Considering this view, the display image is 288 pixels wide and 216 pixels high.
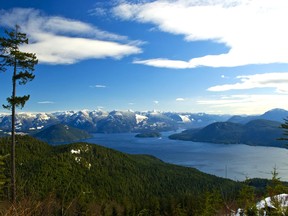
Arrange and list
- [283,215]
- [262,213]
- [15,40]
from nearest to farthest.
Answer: [283,215]
[262,213]
[15,40]

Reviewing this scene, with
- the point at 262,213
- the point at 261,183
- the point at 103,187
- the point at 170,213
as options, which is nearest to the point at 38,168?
the point at 103,187

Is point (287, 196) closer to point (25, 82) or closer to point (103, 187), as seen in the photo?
point (25, 82)

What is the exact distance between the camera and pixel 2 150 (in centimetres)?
17350

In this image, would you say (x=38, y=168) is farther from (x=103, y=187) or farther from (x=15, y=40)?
(x=15, y=40)

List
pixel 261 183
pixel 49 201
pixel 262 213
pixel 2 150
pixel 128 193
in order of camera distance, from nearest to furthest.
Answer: pixel 49 201 → pixel 262 213 → pixel 2 150 → pixel 128 193 → pixel 261 183

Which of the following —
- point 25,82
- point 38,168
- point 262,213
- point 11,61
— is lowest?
point 38,168

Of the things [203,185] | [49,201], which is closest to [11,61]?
[49,201]

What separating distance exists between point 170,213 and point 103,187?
10389 cm

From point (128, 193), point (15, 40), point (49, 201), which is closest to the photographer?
point (49, 201)

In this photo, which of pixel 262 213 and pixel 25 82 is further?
pixel 25 82

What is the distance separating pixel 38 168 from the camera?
18400 cm

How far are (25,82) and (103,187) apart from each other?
169m

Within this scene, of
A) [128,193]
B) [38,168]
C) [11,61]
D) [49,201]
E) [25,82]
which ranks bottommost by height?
[128,193]

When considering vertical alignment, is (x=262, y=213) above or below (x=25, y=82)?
below
